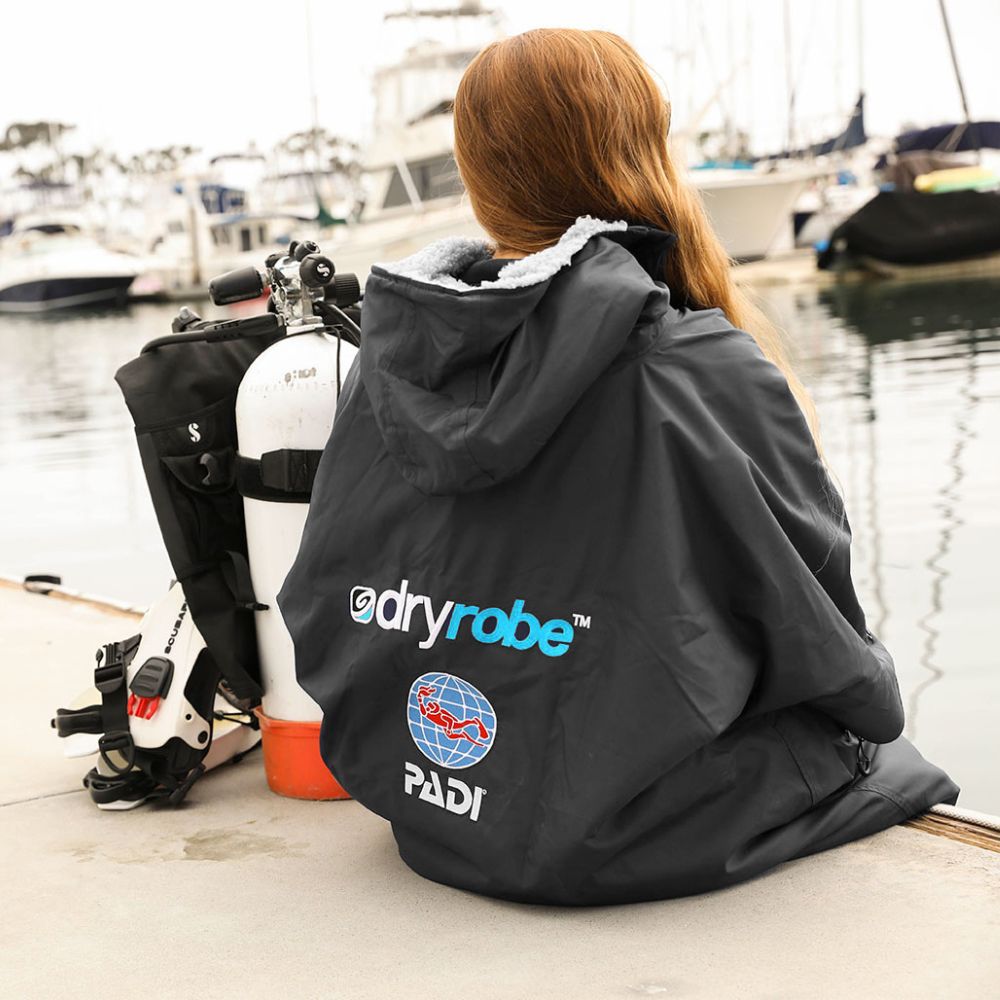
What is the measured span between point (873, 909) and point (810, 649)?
43cm

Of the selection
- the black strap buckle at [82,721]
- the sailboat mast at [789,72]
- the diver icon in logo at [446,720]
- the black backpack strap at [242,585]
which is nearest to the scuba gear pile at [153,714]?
the black strap buckle at [82,721]

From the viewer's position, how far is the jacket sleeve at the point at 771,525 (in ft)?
6.77

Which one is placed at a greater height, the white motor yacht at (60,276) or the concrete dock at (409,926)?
the concrete dock at (409,926)

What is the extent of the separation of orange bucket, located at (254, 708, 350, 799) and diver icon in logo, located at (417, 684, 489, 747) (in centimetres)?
67

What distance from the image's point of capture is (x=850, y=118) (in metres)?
41.1

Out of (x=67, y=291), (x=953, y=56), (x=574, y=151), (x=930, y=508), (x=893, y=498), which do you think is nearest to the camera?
(x=574, y=151)

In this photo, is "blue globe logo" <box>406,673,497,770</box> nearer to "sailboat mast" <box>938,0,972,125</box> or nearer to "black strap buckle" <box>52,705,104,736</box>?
"black strap buckle" <box>52,705,104,736</box>

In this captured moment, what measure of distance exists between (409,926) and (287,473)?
952 mm

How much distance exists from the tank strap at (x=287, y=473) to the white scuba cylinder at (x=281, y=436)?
0.01m

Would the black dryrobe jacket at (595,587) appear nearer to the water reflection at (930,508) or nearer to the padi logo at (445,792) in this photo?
the padi logo at (445,792)

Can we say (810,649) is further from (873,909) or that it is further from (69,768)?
(69,768)

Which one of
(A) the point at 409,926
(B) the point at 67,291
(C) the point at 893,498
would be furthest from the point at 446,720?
(B) the point at 67,291

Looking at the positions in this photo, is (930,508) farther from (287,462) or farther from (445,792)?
(445,792)

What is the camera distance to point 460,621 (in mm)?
2219
